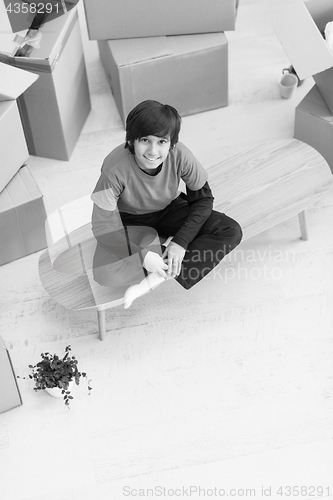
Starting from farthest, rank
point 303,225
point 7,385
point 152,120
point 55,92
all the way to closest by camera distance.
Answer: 1. point 55,92
2. point 303,225
3. point 7,385
4. point 152,120

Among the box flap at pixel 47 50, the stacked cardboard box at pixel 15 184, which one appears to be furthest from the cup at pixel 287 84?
the stacked cardboard box at pixel 15 184

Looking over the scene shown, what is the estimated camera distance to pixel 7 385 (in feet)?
6.19

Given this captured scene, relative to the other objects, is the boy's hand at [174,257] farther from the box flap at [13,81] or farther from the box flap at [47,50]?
the box flap at [47,50]

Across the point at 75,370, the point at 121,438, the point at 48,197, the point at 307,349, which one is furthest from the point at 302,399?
the point at 48,197

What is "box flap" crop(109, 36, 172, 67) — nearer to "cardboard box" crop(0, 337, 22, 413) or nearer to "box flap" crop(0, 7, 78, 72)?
"box flap" crop(0, 7, 78, 72)

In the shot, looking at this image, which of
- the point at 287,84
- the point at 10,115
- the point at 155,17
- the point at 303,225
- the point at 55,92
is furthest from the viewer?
the point at 287,84

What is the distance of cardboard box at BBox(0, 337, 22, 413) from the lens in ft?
5.89

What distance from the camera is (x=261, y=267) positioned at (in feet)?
7.62

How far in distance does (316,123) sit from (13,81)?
3.82 ft

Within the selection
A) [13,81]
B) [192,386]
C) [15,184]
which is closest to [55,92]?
[13,81]

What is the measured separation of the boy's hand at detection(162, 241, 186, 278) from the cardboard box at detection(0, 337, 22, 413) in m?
0.55

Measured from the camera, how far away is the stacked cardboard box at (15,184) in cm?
220

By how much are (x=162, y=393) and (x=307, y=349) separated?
19.5 inches

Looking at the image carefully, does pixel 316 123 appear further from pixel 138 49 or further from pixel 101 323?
pixel 101 323
